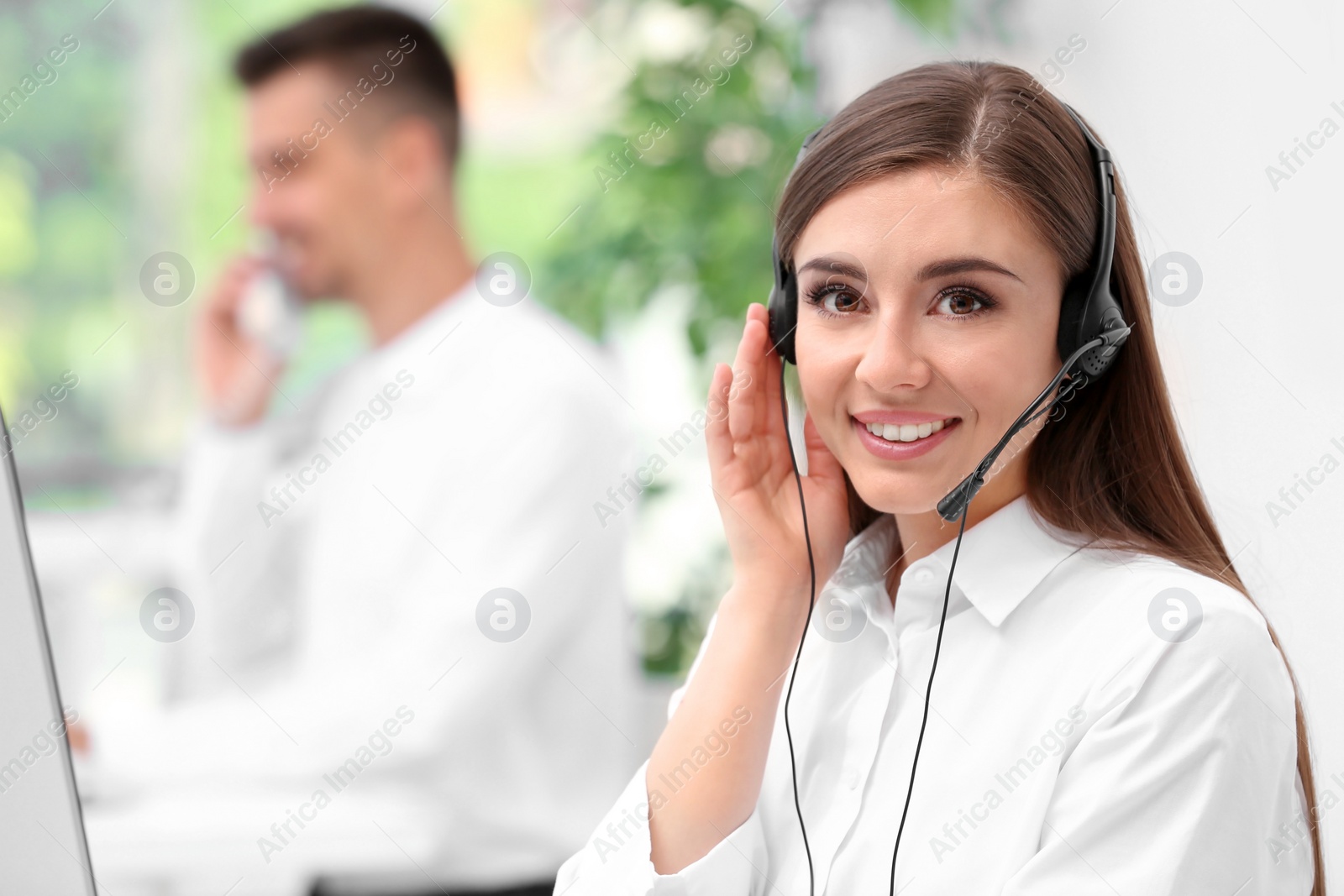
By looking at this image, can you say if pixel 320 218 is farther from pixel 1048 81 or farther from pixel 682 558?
pixel 1048 81

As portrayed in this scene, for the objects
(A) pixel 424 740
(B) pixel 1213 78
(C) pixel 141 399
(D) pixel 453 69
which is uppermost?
(D) pixel 453 69

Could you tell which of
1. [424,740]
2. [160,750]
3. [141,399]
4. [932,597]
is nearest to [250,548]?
[160,750]

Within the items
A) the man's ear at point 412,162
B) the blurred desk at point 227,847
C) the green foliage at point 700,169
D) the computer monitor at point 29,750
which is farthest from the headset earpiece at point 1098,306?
the man's ear at point 412,162

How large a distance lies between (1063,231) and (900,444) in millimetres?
219

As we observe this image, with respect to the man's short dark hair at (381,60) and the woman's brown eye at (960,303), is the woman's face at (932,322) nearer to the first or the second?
the woman's brown eye at (960,303)

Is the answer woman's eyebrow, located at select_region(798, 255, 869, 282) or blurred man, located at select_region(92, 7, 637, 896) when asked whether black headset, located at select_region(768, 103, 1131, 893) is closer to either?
woman's eyebrow, located at select_region(798, 255, 869, 282)

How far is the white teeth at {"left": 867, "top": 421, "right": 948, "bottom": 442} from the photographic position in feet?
2.99

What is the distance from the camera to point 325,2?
296cm

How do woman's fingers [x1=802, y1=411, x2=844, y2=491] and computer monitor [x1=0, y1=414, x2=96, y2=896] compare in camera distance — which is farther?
woman's fingers [x1=802, y1=411, x2=844, y2=491]

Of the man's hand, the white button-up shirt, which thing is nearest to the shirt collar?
the white button-up shirt

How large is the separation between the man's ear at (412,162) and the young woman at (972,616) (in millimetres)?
1156

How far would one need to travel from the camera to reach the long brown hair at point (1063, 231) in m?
0.89

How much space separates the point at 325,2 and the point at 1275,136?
256cm

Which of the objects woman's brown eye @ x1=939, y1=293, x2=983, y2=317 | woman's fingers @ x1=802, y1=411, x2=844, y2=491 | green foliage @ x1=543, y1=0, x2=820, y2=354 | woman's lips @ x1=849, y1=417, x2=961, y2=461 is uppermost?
green foliage @ x1=543, y1=0, x2=820, y2=354
